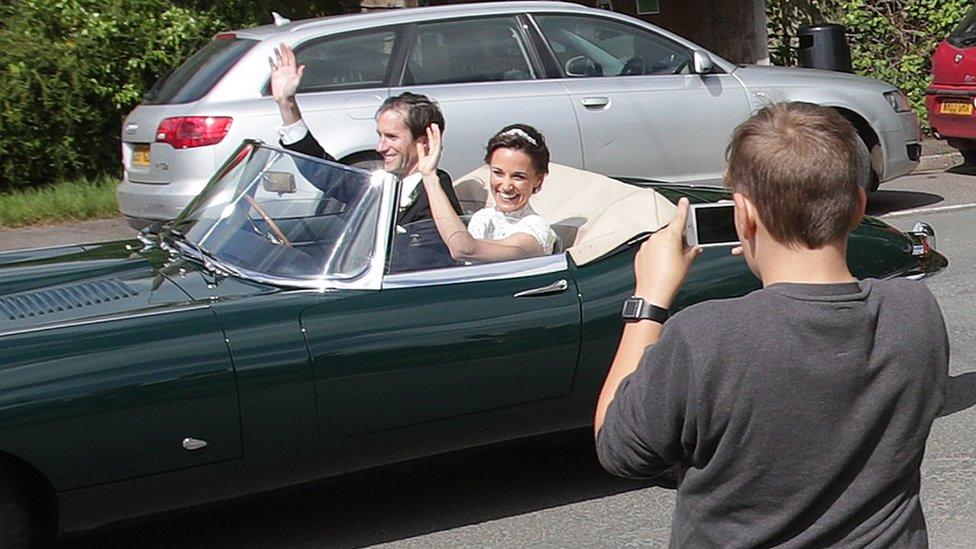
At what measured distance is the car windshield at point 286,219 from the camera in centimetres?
439

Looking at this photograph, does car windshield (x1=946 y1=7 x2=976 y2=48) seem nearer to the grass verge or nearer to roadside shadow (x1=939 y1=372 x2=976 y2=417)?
roadside shadow (x1=939 y1=372 x2=976 y2=417)

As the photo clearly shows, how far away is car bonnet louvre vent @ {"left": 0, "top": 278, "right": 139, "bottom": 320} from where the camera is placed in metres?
4.11

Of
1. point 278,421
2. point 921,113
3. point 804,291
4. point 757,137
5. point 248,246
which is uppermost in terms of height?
point 757,137

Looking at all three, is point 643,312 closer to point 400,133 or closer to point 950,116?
point 400,133

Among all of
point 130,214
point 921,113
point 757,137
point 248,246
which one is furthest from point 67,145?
point 757,137

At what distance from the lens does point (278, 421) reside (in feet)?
13.2

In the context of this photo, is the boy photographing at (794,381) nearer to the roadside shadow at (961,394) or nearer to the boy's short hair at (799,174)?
the boy's short hair at (799,174)

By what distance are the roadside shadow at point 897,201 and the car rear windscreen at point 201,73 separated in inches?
207

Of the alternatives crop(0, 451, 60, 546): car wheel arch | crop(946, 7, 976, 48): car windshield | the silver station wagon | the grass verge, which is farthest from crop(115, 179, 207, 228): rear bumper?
crop(946, 7, 976, 48): car windshield

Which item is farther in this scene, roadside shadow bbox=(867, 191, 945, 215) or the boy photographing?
roadside shadow bbox=(867, 191, 945, 215)

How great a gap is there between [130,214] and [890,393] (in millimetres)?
7349

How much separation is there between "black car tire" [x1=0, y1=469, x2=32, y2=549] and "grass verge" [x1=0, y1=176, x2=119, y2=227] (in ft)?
22.8

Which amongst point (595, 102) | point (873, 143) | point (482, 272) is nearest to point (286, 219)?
point (482, 272)

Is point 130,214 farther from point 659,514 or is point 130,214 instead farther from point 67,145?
point 659,514
